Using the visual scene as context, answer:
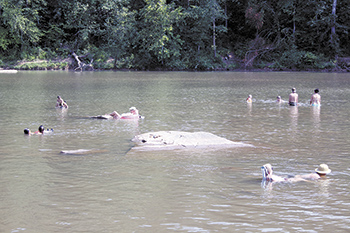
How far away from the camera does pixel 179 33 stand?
64.9m

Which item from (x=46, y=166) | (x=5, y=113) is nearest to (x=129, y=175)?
(x=46, y=166)

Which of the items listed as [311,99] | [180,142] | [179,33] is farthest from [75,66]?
[180,142]

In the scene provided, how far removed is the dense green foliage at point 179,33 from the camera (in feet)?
194

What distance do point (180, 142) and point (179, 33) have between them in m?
54.0

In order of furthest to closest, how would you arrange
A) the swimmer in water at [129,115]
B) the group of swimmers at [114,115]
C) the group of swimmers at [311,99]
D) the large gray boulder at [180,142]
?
the group of swimmers at [311,99] < the swimmer in water at [129,115] < the group of swimmers at [114,115] < the large gray boulder at [180,142]

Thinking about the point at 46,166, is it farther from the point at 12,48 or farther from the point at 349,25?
the point at 12,48

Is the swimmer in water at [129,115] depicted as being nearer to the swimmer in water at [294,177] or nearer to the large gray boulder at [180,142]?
the large gray boulder at [180,142]

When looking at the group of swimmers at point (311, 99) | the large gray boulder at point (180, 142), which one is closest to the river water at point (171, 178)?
the large gray boulder at point (180, 142)

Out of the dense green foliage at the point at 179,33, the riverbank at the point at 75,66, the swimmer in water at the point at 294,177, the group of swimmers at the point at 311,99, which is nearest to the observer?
the swimmer in water at the point at 294,177

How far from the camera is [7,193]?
8539 millimetres

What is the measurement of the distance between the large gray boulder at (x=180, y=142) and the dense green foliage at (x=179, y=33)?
4814 cm

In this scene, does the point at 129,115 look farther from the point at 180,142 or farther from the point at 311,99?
the point at 311,99

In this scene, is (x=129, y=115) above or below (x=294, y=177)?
above

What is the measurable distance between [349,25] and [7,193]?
190 ft
